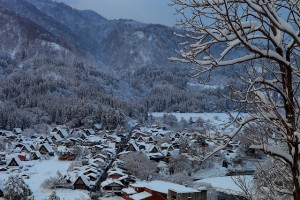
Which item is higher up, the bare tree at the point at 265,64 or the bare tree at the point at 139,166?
the bare tree at the point at 265,64

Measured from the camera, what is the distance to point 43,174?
29234mm

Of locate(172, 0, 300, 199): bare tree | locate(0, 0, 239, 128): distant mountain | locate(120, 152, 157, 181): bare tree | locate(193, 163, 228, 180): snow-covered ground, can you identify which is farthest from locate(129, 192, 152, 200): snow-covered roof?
locate(0, 0, 239, 128): distant mountain

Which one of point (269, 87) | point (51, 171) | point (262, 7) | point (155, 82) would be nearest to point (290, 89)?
point (269, 87)

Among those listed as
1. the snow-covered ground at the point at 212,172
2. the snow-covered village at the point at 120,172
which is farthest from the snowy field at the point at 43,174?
the snow-covered ground at the point at 212,172

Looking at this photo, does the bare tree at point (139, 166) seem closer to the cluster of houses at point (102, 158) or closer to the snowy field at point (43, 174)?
the cluster of houses at point (102, 158)

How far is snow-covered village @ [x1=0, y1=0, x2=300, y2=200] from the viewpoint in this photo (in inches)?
104

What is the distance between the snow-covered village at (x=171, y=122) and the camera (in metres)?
2.65

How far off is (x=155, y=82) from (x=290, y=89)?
136936mm

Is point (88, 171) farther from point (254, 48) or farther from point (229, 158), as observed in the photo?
point (254, 48)

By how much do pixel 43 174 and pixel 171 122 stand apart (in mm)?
49621

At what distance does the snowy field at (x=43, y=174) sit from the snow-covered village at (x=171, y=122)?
0.32ft

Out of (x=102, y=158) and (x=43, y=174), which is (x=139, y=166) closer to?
(x=102, y=158)

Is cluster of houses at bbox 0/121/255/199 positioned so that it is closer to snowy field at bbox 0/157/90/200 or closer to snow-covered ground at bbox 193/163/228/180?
snowy field at bbox 0/157/90/200

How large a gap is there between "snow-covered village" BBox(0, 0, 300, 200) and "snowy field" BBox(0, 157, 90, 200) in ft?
0.32
